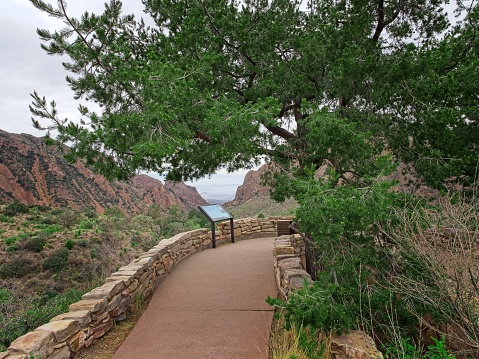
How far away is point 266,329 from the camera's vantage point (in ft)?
15.6

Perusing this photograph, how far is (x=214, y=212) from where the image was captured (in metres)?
11.0

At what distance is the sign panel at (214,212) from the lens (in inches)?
417

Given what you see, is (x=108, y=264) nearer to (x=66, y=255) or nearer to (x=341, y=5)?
(x=66, y=255)

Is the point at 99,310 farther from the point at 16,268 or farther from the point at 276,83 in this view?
the point at 16,268

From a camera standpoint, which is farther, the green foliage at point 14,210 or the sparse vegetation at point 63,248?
the green foliage at point 14,210

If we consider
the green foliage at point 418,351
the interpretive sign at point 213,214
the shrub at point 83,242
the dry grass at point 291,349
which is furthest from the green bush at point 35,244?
the green foliage at point 418,351

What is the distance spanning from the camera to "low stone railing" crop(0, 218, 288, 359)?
3.47 metres

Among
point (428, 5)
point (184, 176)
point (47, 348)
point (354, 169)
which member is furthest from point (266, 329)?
point (428, 5)

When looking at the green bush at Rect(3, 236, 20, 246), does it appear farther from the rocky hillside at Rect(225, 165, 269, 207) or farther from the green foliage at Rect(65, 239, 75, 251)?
the rocky hillside at Rect(225, 165, 269, 207)

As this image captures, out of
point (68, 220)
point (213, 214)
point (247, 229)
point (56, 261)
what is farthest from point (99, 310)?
point (68, 220)

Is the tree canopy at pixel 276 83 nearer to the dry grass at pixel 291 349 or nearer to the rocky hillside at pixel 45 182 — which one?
the dry grass at pixel 291 349

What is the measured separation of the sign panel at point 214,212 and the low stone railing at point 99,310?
5.20 feet

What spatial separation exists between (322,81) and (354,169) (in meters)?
1.87

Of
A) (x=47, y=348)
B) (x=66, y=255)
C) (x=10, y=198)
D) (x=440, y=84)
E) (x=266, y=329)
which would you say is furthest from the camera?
(x=10, y=198)
